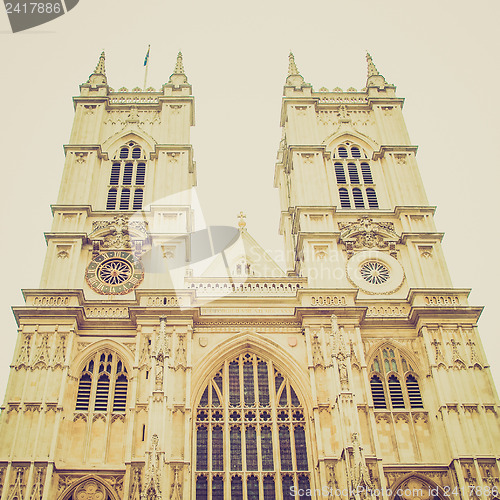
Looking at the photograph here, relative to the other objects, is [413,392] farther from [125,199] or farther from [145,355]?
[125,199]

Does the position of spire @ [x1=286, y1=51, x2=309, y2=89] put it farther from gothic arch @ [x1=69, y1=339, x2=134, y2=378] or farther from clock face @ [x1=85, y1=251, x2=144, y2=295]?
gothic arch @ [x1=69, y1=339, x2=134, y2=378]

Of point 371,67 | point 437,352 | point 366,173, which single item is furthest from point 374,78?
point 437,352

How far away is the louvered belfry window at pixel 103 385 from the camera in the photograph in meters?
23.7

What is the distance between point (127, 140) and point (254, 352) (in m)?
13.6

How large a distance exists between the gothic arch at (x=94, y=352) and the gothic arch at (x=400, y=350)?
8314 millimetres

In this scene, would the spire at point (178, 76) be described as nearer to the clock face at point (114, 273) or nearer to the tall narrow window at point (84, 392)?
the clock face at point (114, 273)

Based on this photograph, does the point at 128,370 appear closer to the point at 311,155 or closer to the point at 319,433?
the point at 319,433

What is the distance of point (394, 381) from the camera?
81.6 ft

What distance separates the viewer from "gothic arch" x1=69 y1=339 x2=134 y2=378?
24344mm

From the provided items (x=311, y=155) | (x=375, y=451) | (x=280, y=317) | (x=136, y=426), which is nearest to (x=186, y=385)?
(x=136, y=426)

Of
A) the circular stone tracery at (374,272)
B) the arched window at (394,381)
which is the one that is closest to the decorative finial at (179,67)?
the circular stone tracery at (374,272)

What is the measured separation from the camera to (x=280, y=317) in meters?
25.6

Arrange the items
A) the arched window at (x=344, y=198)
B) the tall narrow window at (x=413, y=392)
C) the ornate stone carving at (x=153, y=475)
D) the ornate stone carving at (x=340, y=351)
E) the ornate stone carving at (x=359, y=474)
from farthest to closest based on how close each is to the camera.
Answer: the arched window at (x=344, y=198)
the tall narrow window at (x=413, y=392)
the ornate stone carving at (x=340, y=351)
the ornate stone carving at (x=359, y=474)
the ornate stone carving at (x=153, y=475)

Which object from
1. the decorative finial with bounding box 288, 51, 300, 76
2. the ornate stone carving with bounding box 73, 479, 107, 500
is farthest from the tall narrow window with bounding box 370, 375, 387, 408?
the decorative finial with bounding box 288, 51, 300, 76
